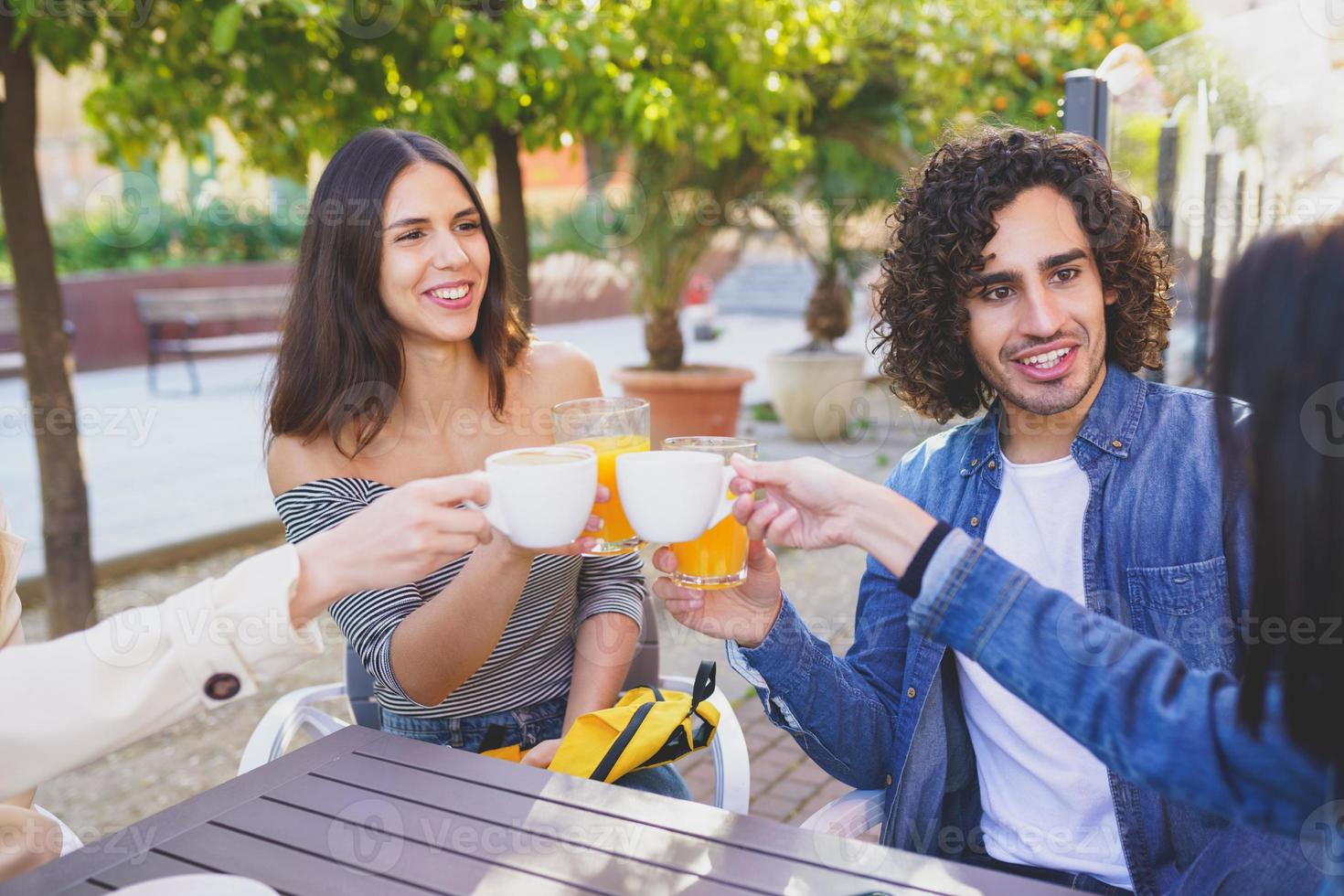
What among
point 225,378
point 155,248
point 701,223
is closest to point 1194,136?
point 701,223

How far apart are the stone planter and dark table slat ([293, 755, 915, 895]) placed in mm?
7300

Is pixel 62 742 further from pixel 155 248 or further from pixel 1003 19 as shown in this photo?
pixel 155 248

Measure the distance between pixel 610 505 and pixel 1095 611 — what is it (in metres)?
0.79

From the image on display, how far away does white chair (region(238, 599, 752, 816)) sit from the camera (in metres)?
1.98

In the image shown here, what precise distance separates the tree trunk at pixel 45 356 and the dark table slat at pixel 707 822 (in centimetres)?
301

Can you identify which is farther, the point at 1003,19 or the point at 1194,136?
the point at 1003,19

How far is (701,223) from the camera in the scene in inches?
304

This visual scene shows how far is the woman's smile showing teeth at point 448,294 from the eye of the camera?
2.27m

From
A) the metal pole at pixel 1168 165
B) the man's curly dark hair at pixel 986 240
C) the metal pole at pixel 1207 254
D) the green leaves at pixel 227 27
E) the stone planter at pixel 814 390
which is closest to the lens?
the man's curly dark hair at pixel 986 240

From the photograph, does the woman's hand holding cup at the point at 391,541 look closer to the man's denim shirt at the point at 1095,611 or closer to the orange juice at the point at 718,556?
the orange juice at the point at 718,556

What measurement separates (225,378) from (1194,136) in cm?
1129
